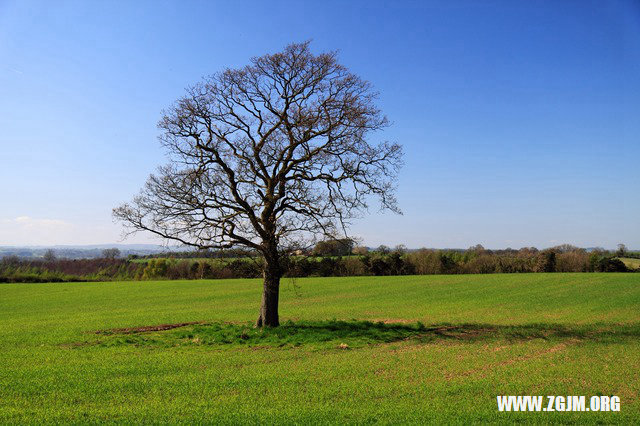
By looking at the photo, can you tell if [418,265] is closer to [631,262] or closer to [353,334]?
[631,262]

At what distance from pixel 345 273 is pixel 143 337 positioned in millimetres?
53126

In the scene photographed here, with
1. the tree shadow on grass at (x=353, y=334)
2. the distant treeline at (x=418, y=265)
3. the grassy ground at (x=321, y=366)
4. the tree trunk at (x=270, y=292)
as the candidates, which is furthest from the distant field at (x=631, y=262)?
the tree trunk at (x=270, y=292)

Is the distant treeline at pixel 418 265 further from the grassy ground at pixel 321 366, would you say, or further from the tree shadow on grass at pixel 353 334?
the tree shadow on grass at pixel 353 334

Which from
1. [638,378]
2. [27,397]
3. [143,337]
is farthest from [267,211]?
[638,378]

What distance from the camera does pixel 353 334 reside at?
1964 cm

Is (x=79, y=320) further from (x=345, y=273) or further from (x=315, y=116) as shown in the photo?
(x=345, y=273)

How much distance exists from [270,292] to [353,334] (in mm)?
4068

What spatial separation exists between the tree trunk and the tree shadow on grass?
654mm

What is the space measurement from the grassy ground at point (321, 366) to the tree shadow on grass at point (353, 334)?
0.27 ft

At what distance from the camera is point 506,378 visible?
39.9 feet

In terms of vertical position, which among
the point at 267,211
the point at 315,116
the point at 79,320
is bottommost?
the point at 79,320

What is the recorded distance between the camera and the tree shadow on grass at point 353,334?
18344 mm

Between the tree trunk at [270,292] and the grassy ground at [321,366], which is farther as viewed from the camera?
the tree trunk at [270,292]

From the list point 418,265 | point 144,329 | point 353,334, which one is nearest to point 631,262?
point 418,265
